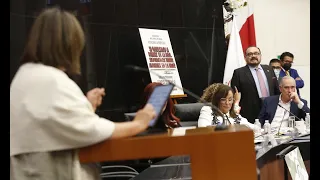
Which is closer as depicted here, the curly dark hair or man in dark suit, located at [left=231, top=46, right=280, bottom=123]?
the curly dark hair

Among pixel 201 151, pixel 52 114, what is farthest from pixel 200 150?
pixel 52 114

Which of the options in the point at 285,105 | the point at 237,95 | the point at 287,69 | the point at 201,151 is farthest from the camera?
the point at 287,69

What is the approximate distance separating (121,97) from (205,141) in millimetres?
3672

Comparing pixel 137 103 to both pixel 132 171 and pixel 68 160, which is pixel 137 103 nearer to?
pixel 132 171

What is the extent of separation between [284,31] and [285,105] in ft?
11.4

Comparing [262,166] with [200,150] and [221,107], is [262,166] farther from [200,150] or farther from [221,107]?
[221,107]

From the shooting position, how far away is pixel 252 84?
5176 millimetres

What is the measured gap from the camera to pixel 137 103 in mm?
5398

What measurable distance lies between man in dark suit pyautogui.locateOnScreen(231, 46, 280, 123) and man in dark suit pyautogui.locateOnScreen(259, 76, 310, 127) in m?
0.73

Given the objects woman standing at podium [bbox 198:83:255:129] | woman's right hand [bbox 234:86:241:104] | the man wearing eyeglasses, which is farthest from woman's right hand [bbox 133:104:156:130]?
the man wearing eyeglasses

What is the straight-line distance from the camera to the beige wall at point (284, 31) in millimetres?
7426

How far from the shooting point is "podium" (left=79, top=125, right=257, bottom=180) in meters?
1.59

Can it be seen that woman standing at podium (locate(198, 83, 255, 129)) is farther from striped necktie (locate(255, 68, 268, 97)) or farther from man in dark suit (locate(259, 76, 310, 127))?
striped necktie (locate(255, 68, 268, 97))

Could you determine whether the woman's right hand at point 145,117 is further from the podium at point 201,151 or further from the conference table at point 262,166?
the conference table at point 262,166
